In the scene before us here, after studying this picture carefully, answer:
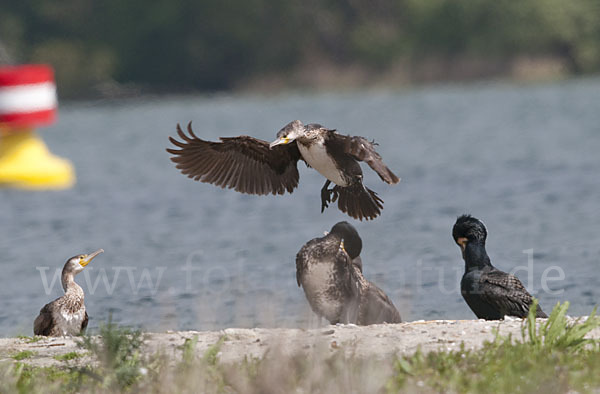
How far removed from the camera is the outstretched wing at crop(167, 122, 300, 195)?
8320 mm

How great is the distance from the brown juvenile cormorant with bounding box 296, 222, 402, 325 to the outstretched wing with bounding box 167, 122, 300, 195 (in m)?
0.54

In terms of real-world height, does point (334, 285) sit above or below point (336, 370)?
above

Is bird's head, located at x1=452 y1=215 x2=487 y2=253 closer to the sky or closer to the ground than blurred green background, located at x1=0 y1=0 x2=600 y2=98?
closer to the ground

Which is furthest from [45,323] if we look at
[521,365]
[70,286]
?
[521,365]

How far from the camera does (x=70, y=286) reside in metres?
9.29

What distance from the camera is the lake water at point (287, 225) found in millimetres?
10547

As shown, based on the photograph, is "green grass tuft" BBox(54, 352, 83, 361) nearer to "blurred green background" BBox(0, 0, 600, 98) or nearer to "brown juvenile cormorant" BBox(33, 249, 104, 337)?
"brown juvenile cormorant" BBox(33, 249, 104, 337)

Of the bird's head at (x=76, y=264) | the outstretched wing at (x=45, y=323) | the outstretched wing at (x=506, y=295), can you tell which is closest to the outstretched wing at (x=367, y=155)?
the outstretched wing at (x=506, y=295)

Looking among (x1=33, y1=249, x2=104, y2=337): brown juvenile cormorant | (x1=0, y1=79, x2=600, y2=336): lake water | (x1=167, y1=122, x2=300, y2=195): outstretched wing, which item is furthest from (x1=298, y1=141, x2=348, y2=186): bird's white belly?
(x1=33, y1=249, x2=104, y2=337): brown juvenile cormorant

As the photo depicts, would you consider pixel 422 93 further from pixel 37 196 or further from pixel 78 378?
pixel 78 378

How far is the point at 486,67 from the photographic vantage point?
59.7 metres

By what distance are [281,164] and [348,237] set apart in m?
0.77

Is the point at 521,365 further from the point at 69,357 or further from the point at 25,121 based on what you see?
the point at 25,121

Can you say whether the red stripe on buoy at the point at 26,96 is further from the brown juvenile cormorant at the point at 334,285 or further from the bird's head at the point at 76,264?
the brown juvenile cormorant at the point at 334,285
